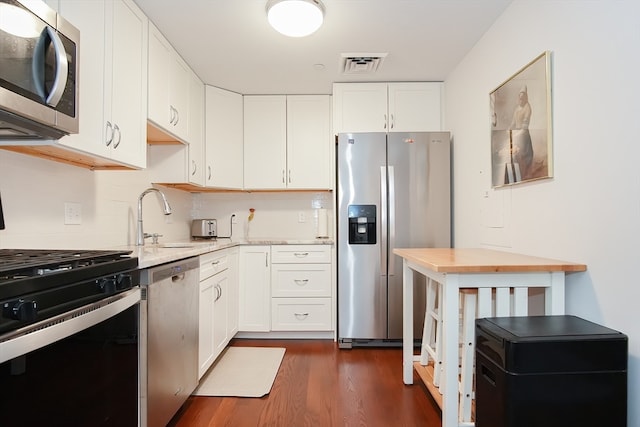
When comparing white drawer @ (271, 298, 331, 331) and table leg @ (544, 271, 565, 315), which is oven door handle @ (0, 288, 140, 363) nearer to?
table leg @ (544, 271, 565, 315)

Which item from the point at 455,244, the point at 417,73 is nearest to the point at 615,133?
the point at 455,244

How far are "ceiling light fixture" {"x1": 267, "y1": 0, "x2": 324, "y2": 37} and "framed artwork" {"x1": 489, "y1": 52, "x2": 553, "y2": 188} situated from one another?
1.16 meters

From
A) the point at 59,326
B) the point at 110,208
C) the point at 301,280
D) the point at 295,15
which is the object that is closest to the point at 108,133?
the point at 110,208

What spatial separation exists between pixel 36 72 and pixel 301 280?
2.40m

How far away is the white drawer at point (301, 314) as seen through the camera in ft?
10.5

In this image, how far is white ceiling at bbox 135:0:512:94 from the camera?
2.07 meters

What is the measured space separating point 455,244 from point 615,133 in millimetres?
1702

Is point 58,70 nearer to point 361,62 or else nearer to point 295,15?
point 295,15

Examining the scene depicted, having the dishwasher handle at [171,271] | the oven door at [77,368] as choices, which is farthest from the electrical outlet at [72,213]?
the oven door at [77,368]

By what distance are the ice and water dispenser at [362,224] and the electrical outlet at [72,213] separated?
1.88m

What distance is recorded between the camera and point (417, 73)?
301 cm

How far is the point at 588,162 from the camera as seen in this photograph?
1.48 metres

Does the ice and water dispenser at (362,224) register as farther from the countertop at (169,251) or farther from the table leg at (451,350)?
the table leg at (451,350)

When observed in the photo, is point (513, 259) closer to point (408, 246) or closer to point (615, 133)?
point (615, 133)
